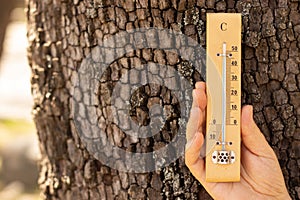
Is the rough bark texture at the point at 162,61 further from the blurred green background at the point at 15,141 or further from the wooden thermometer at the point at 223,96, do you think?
the blurred green background at the point at 15,141

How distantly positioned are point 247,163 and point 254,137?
0.09 meters

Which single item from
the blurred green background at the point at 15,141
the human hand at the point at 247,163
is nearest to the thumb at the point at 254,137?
the human hand at the point at 247,163

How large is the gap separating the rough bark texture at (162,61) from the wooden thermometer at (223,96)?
0.09 meters

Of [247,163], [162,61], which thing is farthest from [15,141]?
[247,163]

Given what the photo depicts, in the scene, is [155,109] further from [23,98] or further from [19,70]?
[19,70]

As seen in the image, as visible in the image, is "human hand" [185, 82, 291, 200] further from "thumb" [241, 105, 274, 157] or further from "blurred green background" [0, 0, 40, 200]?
"blurred green background" [0, 0, 40, 200]

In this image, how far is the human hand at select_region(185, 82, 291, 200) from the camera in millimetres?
2086

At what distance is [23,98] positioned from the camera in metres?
9.03

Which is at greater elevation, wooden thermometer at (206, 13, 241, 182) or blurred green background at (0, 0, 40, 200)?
wooden thermometer at (206, 13, 241, 182)

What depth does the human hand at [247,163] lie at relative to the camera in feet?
6.84

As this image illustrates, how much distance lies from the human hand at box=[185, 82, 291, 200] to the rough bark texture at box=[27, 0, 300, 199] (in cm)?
13

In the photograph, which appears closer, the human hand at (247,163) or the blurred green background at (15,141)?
the human hand at (247,163)

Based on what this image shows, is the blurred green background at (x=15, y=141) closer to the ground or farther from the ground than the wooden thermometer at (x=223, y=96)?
closer to the ground

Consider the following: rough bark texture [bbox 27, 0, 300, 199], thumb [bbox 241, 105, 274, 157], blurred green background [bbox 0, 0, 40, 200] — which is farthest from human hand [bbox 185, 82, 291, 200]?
blurred green background [bbox 0, 0, 40, 200]
